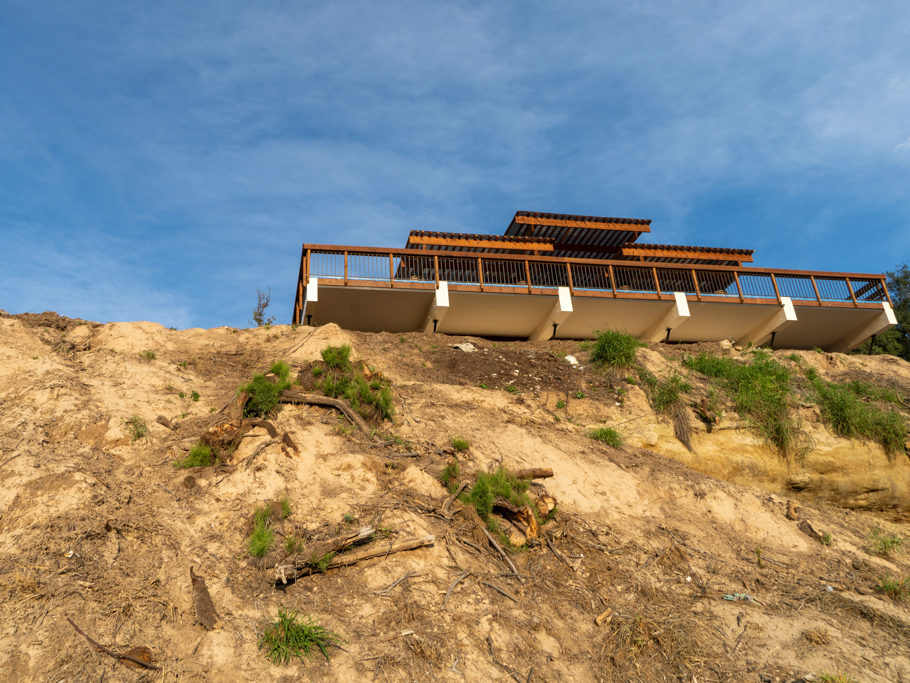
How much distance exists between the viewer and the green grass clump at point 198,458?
24.7 feet

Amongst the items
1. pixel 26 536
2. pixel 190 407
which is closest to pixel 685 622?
pixel 26 536

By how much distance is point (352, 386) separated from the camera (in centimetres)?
974

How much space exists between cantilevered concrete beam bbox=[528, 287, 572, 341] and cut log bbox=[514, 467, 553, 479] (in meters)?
8.69

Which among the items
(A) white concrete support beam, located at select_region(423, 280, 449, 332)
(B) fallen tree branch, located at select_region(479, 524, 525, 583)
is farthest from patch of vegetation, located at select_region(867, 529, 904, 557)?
(A) white concrete support beam, located at select_region(423, 280, 449, 332)

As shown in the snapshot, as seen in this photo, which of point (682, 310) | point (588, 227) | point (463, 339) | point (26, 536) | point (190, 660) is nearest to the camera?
point (190, 660)

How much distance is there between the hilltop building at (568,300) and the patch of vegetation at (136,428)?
7.97 m

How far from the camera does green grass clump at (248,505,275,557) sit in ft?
20.6

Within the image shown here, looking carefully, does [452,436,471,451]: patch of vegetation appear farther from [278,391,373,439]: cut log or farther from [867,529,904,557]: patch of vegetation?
[867,529,904,557]: patch of vegetation

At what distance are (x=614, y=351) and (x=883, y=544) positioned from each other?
5940 mm

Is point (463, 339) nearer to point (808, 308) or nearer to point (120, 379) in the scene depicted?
point (120, 379)

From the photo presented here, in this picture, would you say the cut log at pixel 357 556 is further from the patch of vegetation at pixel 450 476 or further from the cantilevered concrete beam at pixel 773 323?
the cantilevered concrete beam at pixel 773 323

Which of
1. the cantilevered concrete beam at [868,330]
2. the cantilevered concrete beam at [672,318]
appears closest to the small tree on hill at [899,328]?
the cantilevered concrete beam at [868,330]

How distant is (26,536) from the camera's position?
5.54 meters

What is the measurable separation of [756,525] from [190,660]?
8288 mm
